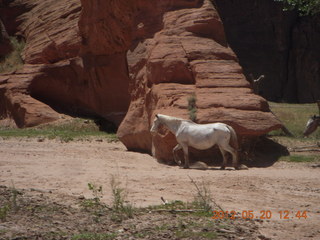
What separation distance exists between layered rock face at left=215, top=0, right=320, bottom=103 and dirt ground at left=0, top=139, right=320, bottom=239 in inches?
734

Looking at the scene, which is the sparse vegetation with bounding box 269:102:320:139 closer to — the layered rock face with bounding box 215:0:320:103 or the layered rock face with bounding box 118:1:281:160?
the layered rock face with bounding box 118:1:281:160

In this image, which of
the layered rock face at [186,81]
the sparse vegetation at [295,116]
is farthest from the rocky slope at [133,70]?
the sparse vegetation at [295,116]

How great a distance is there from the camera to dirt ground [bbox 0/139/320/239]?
21.2 ft

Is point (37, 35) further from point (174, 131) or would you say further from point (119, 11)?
point (174, 131)

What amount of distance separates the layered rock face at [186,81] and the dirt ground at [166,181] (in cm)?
105

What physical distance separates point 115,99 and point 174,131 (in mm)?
8535

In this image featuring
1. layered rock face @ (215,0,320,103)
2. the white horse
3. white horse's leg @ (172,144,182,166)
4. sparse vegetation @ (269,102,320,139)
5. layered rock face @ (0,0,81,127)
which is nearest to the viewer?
the white horse

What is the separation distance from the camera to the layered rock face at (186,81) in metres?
11.1

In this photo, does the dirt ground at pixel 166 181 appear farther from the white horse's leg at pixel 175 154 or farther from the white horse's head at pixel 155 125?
the white horse's head at pixel 155 125

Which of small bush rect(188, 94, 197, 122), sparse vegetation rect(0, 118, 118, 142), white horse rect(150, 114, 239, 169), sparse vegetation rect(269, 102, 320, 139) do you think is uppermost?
small bush rect(188, 94, 197, 122)

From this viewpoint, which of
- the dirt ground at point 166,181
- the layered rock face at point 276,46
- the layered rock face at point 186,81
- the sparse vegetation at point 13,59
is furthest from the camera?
the layered rock face at point 276,46

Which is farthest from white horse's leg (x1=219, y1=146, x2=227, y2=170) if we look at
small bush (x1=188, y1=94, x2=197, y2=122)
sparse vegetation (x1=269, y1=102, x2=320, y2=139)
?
sparse vegetation (x1=269, y1=102, x2=320, y2=139)

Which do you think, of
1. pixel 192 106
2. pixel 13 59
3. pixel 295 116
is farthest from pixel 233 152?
pixel 13 59

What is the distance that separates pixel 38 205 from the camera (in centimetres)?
608
